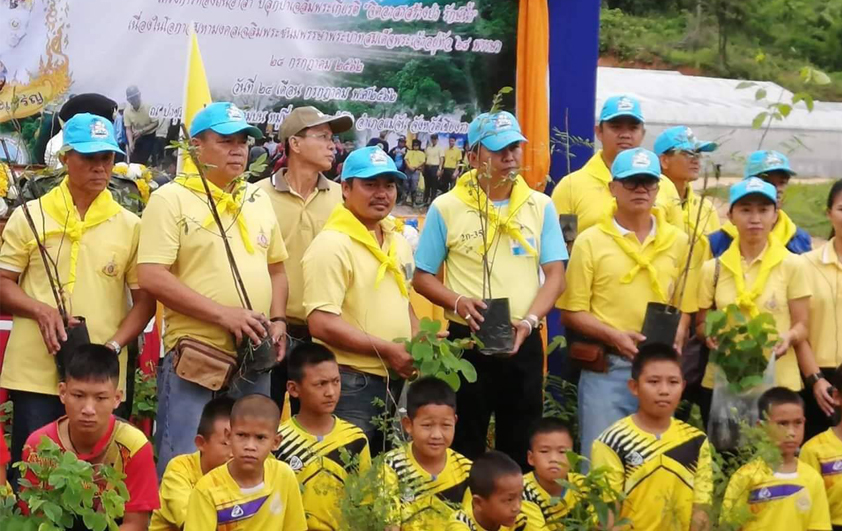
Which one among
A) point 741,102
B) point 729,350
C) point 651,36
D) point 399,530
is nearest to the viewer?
point 399,530

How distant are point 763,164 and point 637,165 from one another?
2.65 feet

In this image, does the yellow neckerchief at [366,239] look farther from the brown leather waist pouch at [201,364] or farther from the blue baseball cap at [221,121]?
the brown leather waist pouch at [201,364]

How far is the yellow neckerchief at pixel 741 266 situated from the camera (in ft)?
19.4

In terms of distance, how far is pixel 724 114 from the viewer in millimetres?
13914

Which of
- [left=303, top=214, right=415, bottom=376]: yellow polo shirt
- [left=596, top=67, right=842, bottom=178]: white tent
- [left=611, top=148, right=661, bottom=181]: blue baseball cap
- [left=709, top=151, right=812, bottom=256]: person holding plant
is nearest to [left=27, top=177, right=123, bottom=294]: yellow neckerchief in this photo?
[left=303, top=214, right=415, bottom=376]: yellow polo shirt

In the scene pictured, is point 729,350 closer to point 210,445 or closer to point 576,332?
point 576,332

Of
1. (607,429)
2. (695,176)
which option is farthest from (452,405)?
(695,176)

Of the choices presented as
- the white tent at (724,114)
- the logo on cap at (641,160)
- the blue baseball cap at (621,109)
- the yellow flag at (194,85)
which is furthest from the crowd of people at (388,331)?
the white tent at (724,114)

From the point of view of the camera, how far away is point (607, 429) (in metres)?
5.50

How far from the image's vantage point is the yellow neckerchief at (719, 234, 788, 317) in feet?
19.4

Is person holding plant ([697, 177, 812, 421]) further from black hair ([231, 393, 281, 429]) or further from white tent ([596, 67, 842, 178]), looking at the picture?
white tent ([596, 67, 842, 178])

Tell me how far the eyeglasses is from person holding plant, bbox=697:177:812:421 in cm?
39

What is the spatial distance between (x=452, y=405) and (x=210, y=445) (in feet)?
3.31

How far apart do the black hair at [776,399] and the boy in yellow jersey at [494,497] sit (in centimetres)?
117
